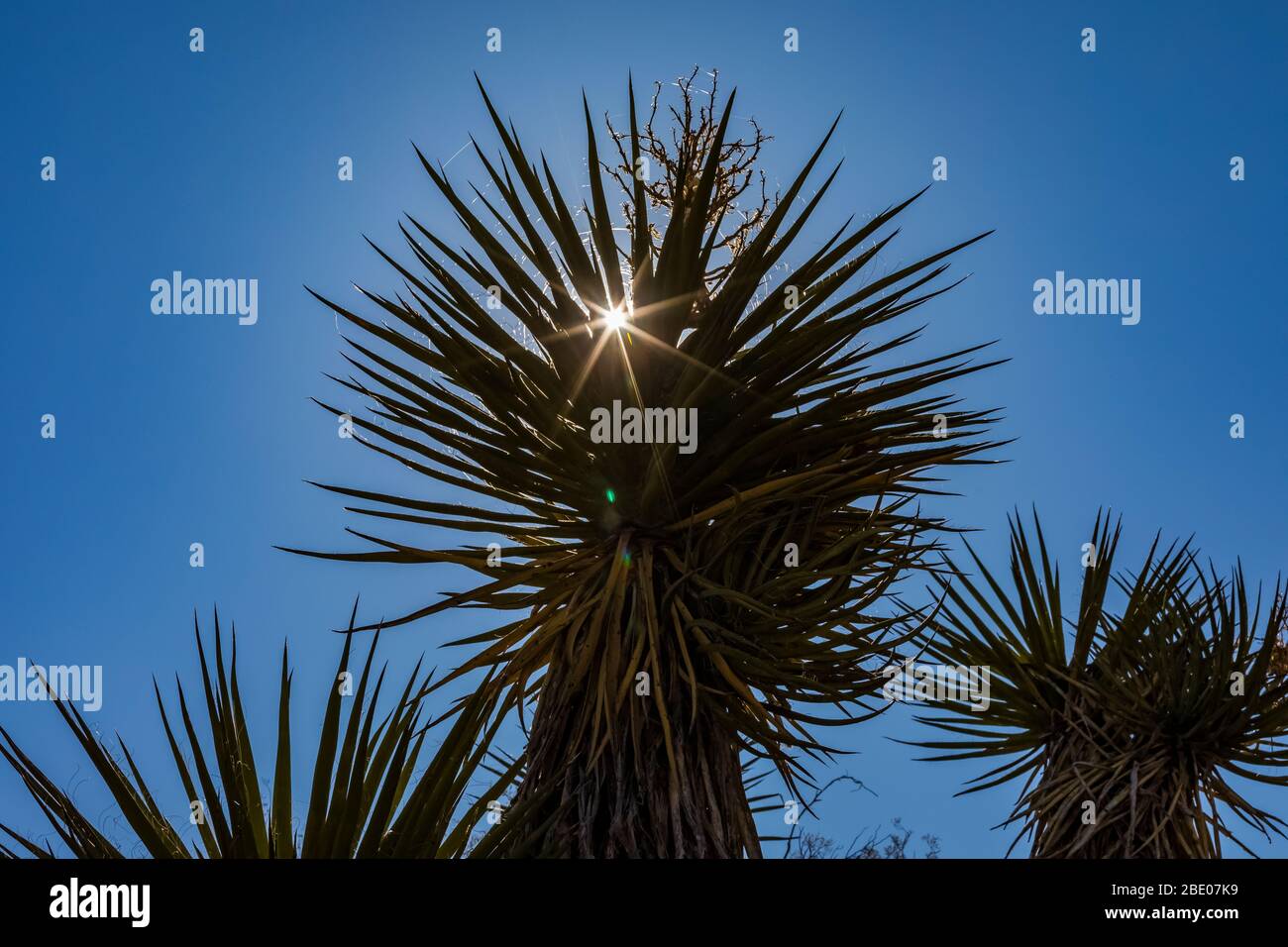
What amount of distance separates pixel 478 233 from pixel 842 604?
2.10 m

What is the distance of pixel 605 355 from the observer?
13.4ft

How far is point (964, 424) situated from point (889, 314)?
1.98ft

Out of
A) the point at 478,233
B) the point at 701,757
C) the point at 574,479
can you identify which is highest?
the point at 478,233

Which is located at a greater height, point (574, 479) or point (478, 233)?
point (478, 233)

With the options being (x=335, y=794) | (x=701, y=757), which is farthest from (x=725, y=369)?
(x=335, y=794)

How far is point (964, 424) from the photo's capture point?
14.6 feet

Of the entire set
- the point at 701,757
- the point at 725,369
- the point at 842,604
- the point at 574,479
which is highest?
the point at 725,369

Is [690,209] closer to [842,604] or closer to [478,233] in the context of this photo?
[478,233]
